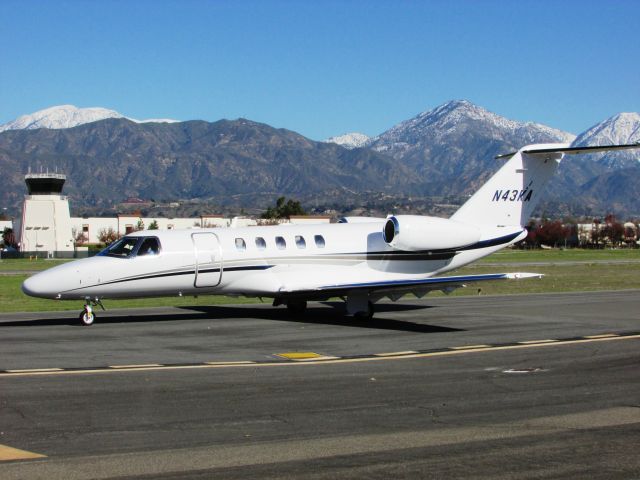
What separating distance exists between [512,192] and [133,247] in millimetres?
12291

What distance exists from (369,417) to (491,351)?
7235mm

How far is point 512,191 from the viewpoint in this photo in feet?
93.0

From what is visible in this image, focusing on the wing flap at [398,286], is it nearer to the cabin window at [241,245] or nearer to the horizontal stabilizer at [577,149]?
the cabin window at [241,245]

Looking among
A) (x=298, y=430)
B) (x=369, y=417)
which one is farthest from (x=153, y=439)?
(x=369, y=417)

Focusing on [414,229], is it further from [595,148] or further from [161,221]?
[161,221]

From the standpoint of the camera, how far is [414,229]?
85.9 ft

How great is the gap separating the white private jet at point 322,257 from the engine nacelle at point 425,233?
0.11ft

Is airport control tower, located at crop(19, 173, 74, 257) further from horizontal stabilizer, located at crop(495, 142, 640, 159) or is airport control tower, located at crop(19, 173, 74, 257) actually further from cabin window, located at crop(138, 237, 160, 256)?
horizontal stabilizer, located at crop(495, 142, 640, 159)

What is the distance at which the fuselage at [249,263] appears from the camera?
23141 millimetres

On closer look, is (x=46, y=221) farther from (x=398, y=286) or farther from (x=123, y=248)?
(x=398, y=286)

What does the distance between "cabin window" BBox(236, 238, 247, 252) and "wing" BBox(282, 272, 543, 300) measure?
183 centimetres

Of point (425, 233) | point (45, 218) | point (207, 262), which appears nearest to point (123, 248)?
point (207, 262)

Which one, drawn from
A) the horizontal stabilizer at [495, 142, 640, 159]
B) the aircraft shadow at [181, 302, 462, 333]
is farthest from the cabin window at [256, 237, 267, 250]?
the horizontal stabilizer at [495, 142, 640, 159]

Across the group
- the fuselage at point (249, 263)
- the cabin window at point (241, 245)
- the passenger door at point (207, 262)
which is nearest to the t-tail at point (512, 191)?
the fuselage at point (249, 263)
